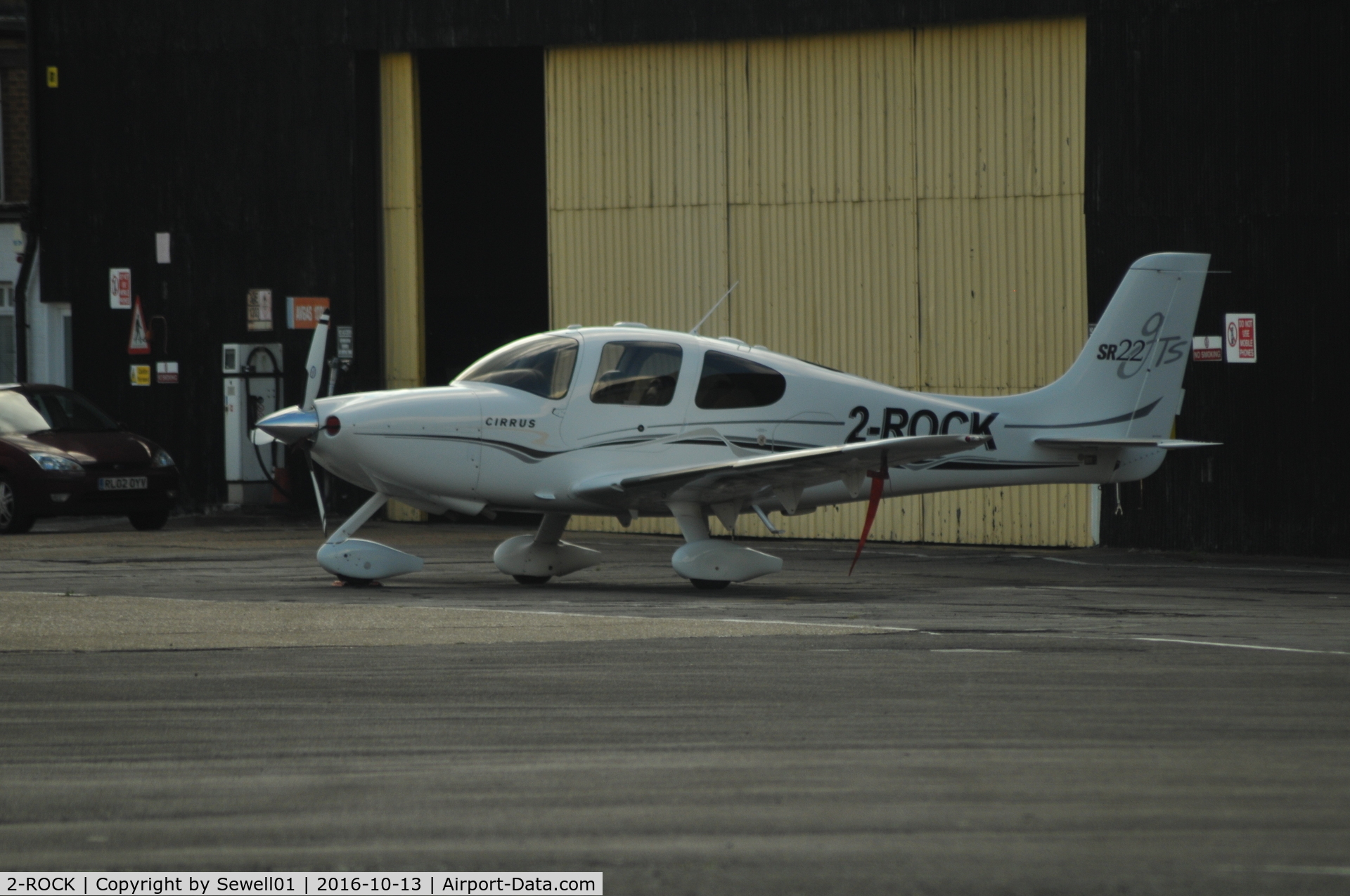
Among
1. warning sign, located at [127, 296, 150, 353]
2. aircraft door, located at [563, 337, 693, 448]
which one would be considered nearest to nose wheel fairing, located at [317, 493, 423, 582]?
aircraft door, located at [563, 337, 693, 448]

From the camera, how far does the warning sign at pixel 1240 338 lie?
18.8 metres

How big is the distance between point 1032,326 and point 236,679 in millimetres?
12843

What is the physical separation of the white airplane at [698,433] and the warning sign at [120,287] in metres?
10.3

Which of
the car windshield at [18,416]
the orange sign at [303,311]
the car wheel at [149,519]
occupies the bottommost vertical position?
the car wheel at [149,519]

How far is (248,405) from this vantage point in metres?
23.8

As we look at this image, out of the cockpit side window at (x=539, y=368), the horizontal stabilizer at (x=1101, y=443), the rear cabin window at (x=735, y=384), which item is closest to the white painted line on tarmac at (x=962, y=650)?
the rear cabin window at (x=735, y=384)

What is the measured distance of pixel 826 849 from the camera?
538 centimetres

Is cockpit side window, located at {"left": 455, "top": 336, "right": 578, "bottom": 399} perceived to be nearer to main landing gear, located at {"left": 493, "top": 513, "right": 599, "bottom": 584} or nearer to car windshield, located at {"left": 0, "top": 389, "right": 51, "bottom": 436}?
main landing gear, located at {"left": 493, "top": 513, "right": 599, "bottom": 584}

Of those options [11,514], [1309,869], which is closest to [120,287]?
[11,514]

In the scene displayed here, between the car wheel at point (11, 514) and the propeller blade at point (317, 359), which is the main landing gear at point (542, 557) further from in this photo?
the car wheel at point (11, 514)

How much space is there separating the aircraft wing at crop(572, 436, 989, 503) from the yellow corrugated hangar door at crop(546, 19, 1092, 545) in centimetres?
631

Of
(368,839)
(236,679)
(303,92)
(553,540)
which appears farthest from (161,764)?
(303,92)

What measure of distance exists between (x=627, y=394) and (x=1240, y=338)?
307 inches

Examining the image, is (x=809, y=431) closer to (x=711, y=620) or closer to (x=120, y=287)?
(x=711, y=620)
